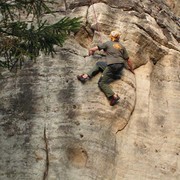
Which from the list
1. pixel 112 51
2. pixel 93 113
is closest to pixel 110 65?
pixel 112 51

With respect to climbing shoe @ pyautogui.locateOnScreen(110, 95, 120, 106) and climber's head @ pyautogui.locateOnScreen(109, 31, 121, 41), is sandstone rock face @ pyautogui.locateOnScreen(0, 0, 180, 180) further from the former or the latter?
climber's head @ pyautogui.locateOnScreen(109, 31, 121, 41)

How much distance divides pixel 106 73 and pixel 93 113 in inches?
48.2

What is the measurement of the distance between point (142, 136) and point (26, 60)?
3872 millimetres

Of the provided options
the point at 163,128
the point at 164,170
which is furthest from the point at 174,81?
the point at 164,170

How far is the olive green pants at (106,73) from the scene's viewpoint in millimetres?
15226

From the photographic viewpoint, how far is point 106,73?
607 inches

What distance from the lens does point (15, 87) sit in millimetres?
15328

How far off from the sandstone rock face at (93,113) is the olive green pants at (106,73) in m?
0.19

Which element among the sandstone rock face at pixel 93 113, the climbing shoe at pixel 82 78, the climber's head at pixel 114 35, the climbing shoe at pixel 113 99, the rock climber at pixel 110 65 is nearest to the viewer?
the sandstone rock face at pixel 93 113

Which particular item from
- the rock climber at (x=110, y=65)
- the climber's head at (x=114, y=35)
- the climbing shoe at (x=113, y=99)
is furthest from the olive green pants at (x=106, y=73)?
the climber's head at (x=114, y=35)

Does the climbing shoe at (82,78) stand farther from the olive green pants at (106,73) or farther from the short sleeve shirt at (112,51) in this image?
the short sleeve shirt at (112,51)

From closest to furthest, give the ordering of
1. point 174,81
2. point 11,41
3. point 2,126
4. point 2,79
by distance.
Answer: point 11,41 → point 2,126 → point 2,79 → point 174,81

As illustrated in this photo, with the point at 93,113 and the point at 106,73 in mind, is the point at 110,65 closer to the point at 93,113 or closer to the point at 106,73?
the point at 106,73

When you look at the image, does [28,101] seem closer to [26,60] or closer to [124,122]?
[26,60]
